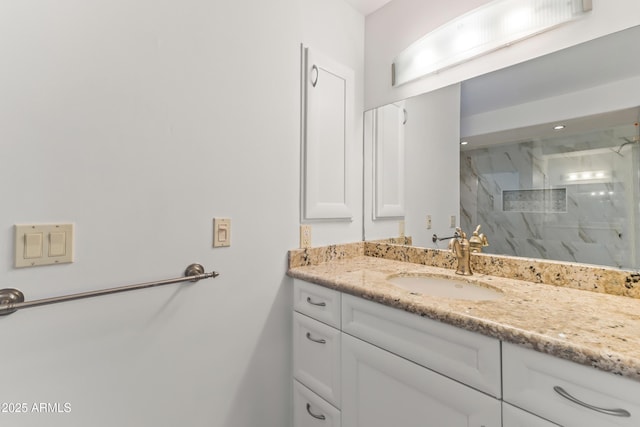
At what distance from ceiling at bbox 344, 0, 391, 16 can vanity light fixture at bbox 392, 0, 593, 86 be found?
1.17 feet

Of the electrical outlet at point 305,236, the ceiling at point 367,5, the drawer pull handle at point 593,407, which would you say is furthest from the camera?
the ceiling at point 367,5

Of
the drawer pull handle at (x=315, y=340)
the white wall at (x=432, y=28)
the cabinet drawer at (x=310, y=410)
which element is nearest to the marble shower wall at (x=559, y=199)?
the white wall at (x=432, y=28)

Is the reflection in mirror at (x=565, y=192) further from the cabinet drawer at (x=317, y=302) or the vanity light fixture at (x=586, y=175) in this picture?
the cabinet drawer at (x=317, y=302)

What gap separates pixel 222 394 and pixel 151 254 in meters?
0.66

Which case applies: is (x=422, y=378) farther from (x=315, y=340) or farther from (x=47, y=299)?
(x=47, y=299)

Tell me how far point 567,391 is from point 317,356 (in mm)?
845

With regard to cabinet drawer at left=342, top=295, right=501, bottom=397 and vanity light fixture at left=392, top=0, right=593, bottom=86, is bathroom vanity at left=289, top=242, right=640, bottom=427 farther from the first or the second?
vanity light fixture at left=392, top=0, right=593, bottom=86

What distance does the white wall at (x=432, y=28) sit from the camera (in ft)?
3.18

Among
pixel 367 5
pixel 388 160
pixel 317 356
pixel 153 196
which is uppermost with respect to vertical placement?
pixel 367 5

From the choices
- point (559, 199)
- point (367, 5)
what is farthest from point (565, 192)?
point (367, 5)

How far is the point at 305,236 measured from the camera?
145cm

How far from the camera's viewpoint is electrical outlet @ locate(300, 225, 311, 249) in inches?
56.6

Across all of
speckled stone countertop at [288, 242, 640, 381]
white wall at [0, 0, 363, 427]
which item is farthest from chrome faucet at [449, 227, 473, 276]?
white wall at [0, 0, 363, 427]

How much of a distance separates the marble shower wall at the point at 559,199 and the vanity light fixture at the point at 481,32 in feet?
1.46
